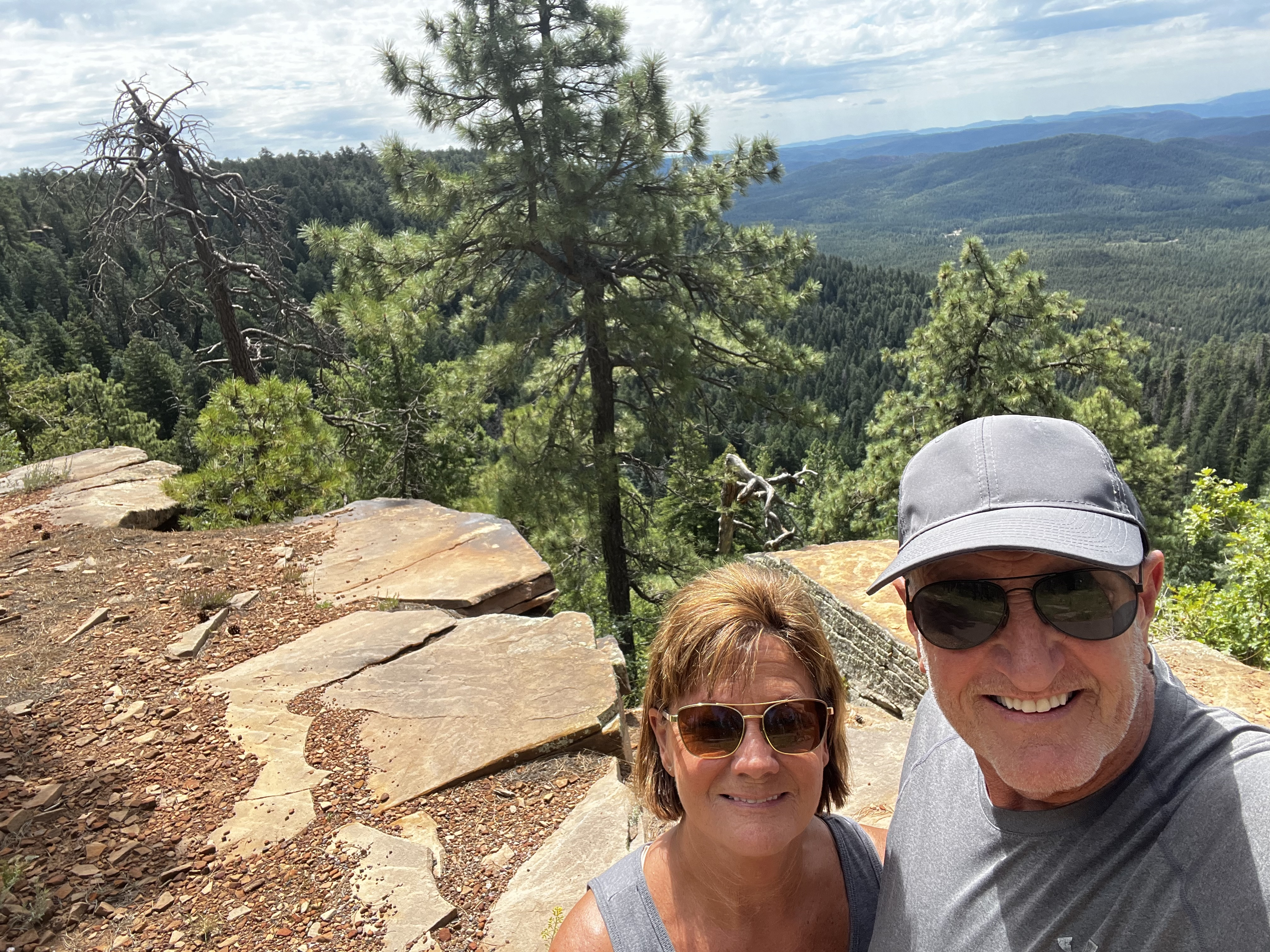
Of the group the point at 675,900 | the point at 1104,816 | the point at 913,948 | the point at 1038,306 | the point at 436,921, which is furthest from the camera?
the point at 1038,306

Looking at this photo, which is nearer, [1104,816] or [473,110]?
[1104,816]

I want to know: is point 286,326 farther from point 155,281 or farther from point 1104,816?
point 1104,816

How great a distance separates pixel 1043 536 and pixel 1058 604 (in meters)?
0.13

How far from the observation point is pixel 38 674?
176 inches

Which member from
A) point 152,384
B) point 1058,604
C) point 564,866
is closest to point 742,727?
point 1058,604

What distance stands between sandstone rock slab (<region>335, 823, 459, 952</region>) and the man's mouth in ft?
5.77

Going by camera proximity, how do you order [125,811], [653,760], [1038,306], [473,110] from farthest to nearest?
[1038,306]
[473,110]
[125,811]
[653,760]

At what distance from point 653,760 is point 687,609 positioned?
482mm

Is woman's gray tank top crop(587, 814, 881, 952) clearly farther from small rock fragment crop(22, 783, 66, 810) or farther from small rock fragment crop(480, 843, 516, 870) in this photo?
small rock fragment crop(22, 783, 66, 810)

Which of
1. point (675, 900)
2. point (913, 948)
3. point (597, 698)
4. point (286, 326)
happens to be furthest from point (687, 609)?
point (286, 326)

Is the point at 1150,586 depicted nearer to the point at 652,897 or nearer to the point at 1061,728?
the point at 1061,728

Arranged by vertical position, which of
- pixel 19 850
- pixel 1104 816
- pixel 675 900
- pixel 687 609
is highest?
pixel 687 609

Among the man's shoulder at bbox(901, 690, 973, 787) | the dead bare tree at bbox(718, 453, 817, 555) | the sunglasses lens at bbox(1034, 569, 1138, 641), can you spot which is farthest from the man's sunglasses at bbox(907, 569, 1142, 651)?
the dead bare tree at bbox(718, 453, 817, 555)

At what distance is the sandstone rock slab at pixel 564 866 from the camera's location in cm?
271
